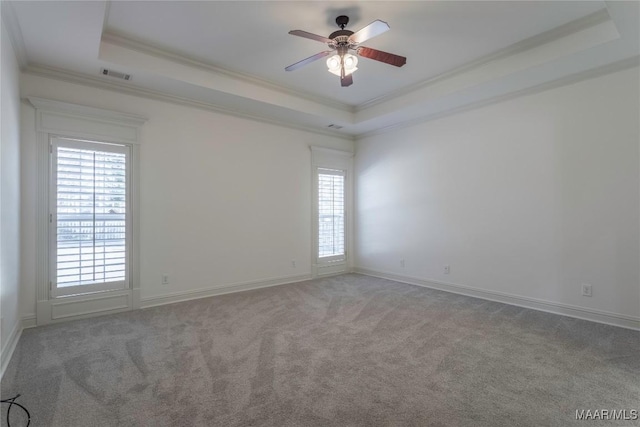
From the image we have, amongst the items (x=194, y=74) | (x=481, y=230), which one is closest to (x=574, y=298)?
(x=481, y=230)

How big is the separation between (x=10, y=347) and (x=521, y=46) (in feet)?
18.9

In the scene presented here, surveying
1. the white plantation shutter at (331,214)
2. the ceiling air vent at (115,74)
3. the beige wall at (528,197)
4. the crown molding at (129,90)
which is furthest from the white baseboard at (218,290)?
the ceiling air vent at (115,74)

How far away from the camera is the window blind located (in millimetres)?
3555

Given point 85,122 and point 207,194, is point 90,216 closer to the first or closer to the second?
point 85,122

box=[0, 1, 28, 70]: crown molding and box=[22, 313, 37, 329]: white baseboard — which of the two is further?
box=[22, 313, 37, 329]: white baseboard

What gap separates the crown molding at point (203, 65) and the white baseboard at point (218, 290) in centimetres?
296

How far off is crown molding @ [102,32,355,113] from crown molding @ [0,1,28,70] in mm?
678

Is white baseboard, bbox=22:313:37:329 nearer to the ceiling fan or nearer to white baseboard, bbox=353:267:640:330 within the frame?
the ceiling fan

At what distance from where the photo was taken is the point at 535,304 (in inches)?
159

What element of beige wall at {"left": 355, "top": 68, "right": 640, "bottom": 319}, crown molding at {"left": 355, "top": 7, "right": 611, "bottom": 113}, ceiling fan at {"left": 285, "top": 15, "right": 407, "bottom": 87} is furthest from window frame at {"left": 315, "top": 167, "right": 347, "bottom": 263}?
ceiling fan at {"left": 285, "top": 15, "right": 407, "bottom": 87}

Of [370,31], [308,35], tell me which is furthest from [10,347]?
[370,31]

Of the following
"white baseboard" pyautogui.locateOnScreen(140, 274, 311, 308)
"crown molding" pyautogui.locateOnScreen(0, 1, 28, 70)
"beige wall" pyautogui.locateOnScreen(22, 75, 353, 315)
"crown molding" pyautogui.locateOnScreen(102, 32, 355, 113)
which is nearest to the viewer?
"crown molding" pyautogui.locateOnScreen(0, 1, 28, 70)

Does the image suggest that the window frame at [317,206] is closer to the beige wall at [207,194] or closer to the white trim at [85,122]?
the beige wall at [207,194]

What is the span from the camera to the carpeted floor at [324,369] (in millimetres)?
1965
